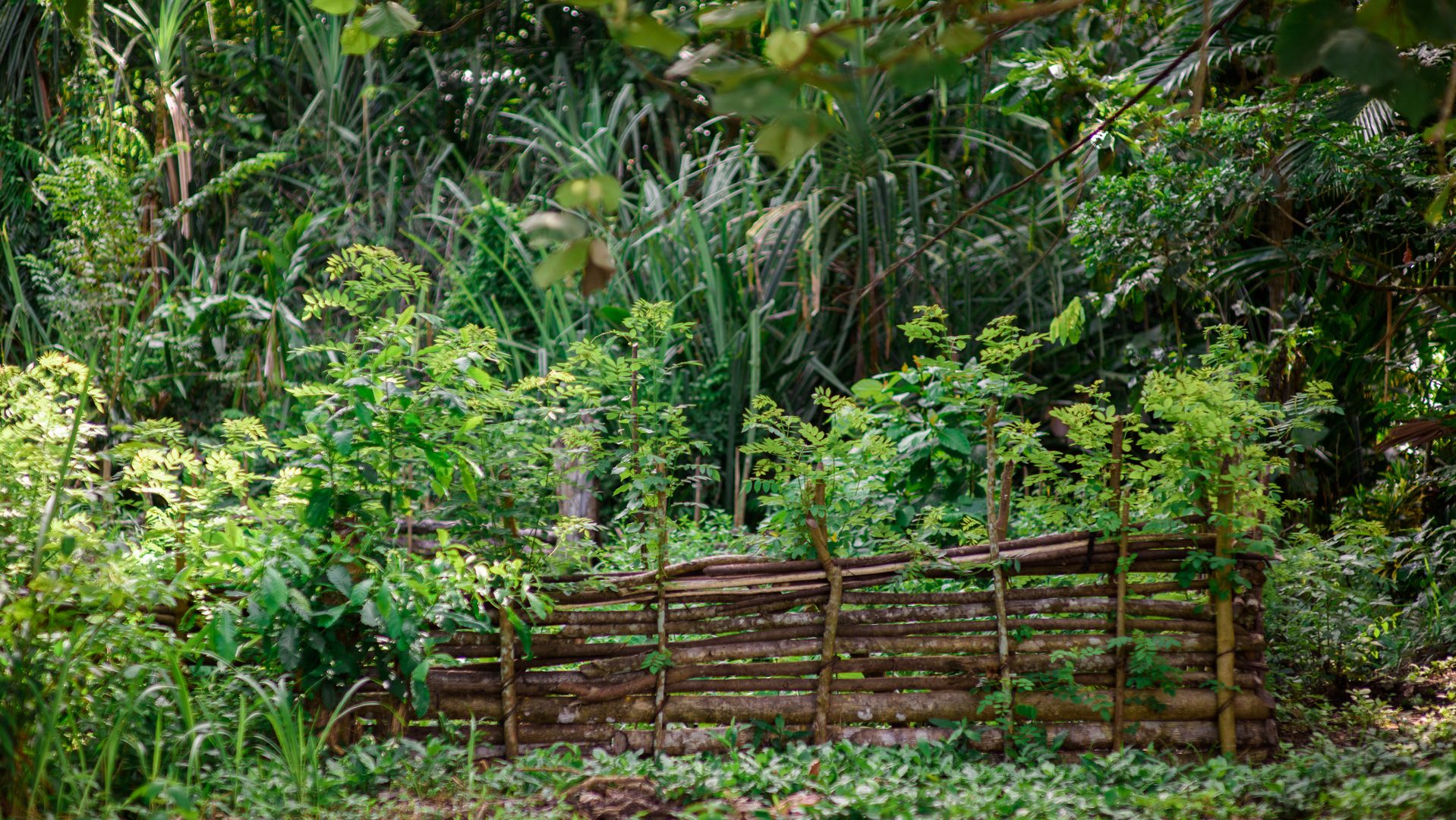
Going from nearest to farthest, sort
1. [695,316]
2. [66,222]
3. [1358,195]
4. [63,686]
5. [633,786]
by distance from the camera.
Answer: [63,686]
[633,786]
[1358,195]
[695,316]
[66,222]

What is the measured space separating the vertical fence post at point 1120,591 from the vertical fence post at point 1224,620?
0.79 feet

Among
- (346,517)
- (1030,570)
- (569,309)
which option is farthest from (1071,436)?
(569,309)

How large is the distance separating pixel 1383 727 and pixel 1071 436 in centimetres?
131

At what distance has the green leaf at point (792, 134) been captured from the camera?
4.07 feet

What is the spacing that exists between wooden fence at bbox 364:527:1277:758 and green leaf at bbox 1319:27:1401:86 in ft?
6.58

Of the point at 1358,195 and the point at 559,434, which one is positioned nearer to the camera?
the point at 559,434

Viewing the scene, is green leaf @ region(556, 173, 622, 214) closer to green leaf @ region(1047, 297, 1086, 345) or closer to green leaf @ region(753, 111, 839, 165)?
green leaf @ region(753, 111, 839, 165)

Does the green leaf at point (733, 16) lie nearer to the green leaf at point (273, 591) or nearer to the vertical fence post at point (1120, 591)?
the green leaf at point (273, 591)

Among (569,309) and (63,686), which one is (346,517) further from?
(569,309)

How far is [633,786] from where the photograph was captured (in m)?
2.73

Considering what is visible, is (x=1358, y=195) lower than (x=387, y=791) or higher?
higher

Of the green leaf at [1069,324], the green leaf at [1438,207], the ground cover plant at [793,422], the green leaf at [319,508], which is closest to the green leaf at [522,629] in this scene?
the ground cover plant at [793,422]

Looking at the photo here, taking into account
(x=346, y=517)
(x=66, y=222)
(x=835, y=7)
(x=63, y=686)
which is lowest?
(x=63, y=686)

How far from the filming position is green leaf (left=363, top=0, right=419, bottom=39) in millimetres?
1577
